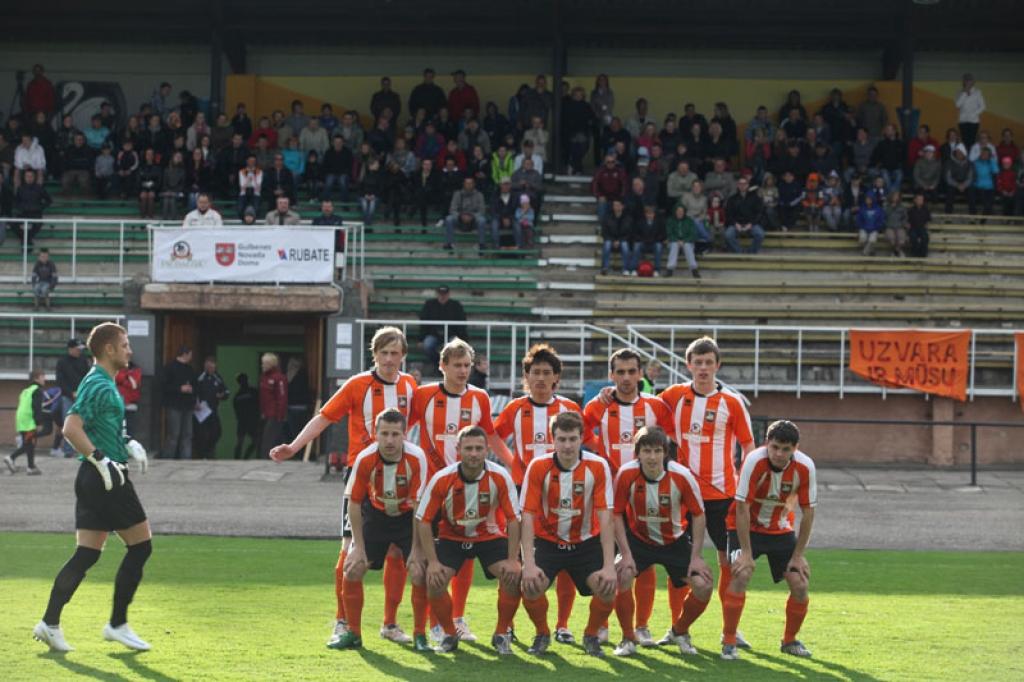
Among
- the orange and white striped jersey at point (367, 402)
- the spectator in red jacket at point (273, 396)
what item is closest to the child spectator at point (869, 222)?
the spectator in red jacket at point (273, 396)

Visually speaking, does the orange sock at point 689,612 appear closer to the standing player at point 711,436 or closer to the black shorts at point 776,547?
the black shorts at point 776,547

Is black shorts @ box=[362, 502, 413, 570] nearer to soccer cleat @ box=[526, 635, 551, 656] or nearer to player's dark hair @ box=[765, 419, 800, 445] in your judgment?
soccer cleat @ box=[526, 635, 551, 656]

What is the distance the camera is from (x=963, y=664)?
8898mm

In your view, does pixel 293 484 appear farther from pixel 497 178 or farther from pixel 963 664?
pixel 963 664

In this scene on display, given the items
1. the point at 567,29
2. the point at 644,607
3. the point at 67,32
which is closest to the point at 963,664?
the point at 644,607

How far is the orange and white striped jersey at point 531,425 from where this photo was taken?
9977 mm

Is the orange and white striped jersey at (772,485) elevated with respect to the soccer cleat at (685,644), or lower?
elevated

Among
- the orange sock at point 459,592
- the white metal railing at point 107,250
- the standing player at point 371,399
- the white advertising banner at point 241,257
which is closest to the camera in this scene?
the orange sock at point 459,592

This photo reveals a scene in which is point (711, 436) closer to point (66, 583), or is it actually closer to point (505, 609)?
point (505, 609)

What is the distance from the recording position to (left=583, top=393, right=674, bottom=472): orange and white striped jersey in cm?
1005

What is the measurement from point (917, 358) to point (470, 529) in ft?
47.6

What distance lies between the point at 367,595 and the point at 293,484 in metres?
7.44

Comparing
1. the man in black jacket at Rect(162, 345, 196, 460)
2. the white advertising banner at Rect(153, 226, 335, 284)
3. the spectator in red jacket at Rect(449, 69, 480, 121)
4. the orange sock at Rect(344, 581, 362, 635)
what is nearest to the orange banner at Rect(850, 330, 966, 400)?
the white advertising banner at Rect(153, 226, 335, 284)

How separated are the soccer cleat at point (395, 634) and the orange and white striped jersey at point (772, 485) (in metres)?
2.21
